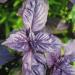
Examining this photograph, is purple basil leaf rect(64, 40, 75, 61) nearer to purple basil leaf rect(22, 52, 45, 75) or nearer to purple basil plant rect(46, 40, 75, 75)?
purple basil plant rect(46, 40, 75, 75)

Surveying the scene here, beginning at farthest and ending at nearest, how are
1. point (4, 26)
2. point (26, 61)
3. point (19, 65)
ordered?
1. point (4, 26)
2. point (19, 65)
3. point (26, 61)

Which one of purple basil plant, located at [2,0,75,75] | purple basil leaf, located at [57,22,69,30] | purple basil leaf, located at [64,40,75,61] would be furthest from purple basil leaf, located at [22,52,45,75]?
purple basil leaf, located at [57,22,69,30]

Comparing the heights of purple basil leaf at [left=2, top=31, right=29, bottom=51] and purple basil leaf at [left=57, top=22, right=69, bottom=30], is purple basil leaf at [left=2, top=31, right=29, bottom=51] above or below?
below

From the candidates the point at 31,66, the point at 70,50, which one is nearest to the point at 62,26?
the point at 70,50

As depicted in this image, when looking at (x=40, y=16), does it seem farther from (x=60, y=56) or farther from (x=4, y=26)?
(x=4, y=26)

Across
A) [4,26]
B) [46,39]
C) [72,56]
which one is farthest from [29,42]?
[4,26]

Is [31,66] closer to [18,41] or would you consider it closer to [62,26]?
[18,41]

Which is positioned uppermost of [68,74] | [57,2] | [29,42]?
[57,2]
